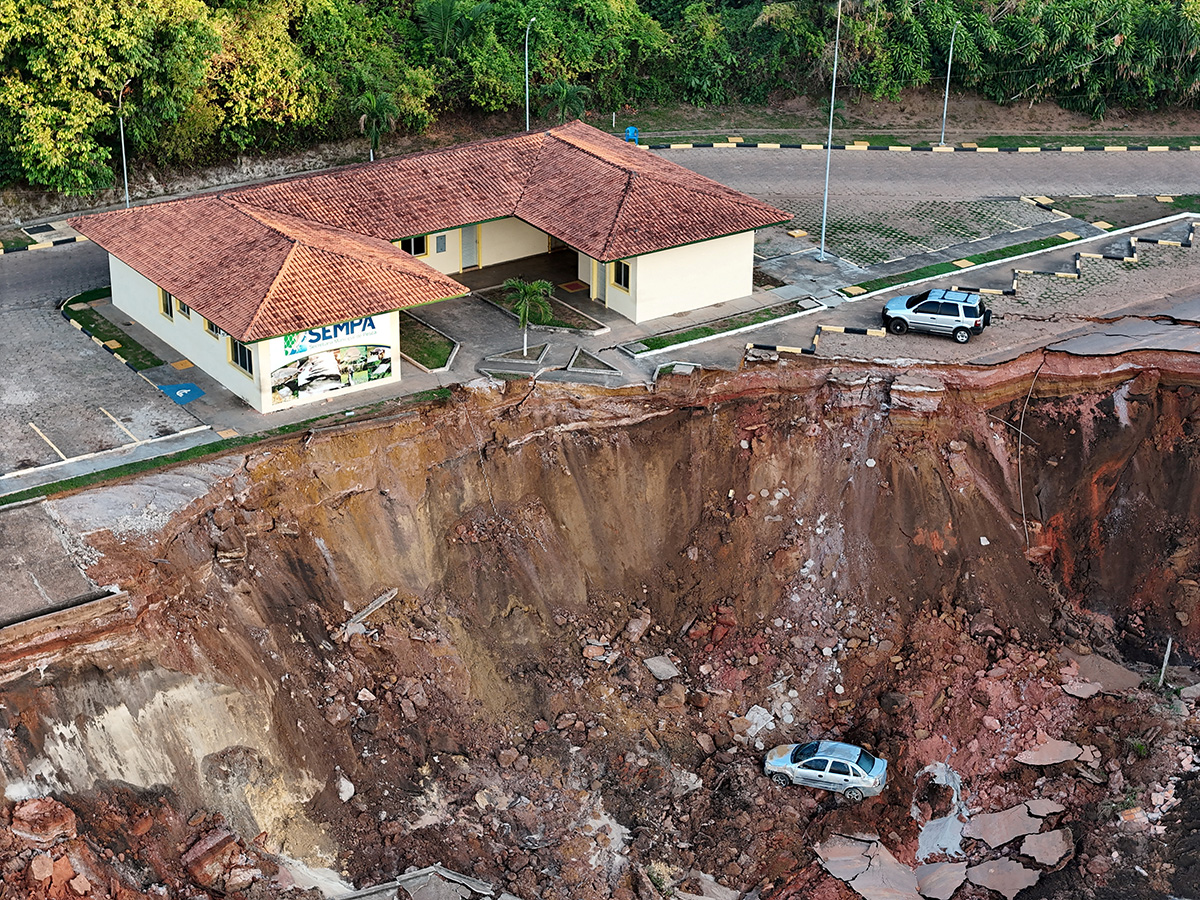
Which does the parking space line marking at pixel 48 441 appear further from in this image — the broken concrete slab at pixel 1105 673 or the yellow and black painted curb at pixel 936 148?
the yellow and black painted curb at pixel 936 148

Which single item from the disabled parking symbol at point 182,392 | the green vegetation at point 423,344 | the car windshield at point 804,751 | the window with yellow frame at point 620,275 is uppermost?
the window with yellow frame at point 620,275

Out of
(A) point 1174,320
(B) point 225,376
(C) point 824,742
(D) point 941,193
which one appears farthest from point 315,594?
(D) point 941,193

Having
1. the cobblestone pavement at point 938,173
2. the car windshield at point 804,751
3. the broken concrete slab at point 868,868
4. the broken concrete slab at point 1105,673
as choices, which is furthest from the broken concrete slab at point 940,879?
the cobblestone pavement at point 938,173

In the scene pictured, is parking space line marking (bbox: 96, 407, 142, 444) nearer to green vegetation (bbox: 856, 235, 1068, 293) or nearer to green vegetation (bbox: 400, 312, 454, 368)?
green vegetation (bbox: 400, 312, 454, 368)

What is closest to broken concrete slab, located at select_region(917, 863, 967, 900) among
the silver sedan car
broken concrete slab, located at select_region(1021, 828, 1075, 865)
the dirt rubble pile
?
the dirt rubble pile

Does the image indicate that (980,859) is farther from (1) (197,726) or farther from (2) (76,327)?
(2) (76,327)

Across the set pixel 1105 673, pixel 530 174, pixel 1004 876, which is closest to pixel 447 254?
pixel 530 174

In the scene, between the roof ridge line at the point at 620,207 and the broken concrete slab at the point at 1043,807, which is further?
the roof ridge line at the point at 620,207
